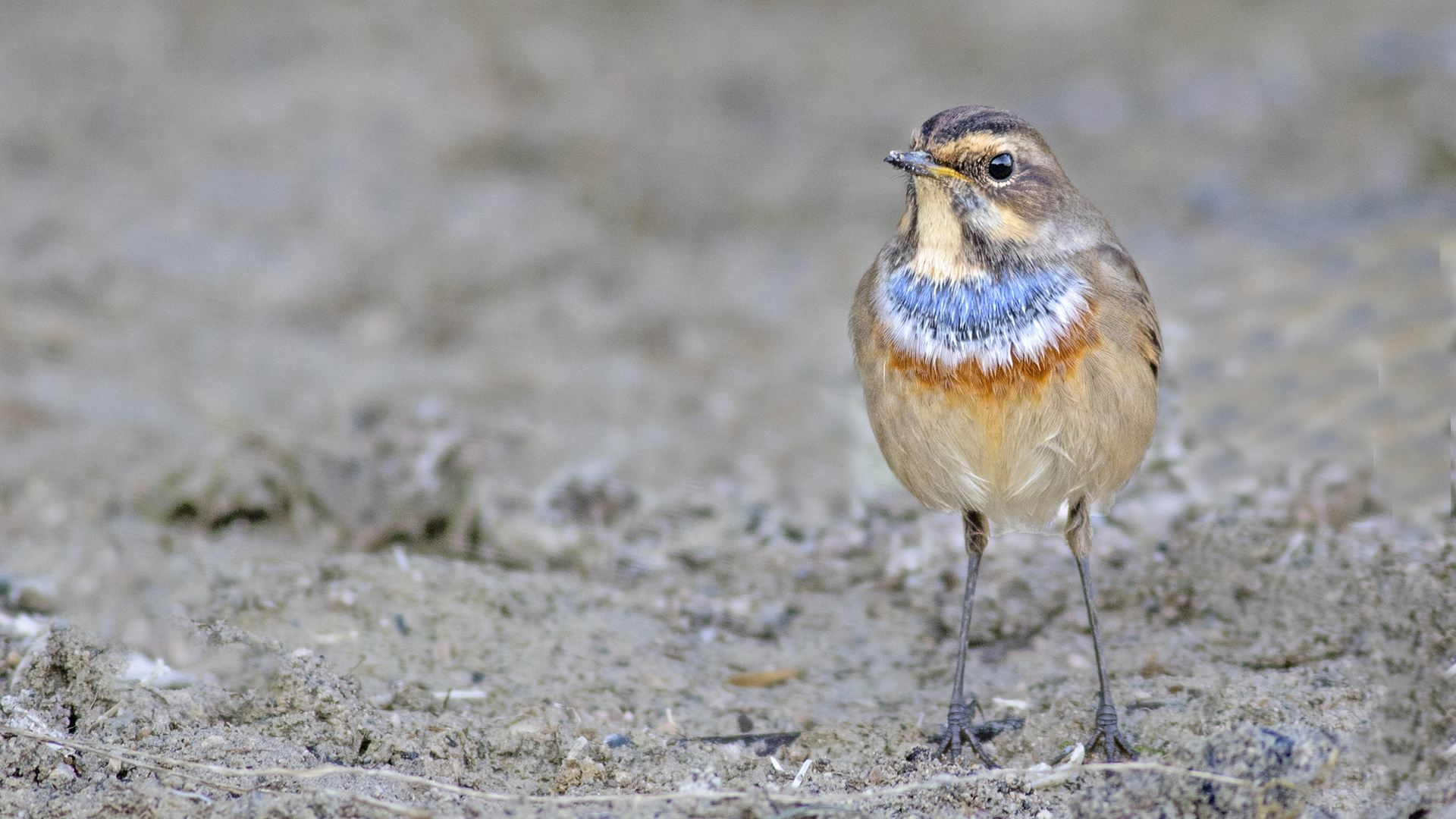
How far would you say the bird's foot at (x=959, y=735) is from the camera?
4062mm

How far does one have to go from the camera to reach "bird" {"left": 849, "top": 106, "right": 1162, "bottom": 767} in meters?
3.89

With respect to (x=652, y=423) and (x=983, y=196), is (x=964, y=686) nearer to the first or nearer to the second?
(x=983, y=196)

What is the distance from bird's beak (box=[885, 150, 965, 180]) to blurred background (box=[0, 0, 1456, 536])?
7.47 ft

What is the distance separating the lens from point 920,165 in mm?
3904

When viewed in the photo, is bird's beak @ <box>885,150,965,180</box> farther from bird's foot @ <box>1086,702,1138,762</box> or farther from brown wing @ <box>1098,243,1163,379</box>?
bird's foot @ <box>1086,702,1138,762</box>

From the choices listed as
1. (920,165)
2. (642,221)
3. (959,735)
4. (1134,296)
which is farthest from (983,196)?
(642,221)

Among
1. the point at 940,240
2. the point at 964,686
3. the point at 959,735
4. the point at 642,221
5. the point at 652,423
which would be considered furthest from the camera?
the point at 642,221

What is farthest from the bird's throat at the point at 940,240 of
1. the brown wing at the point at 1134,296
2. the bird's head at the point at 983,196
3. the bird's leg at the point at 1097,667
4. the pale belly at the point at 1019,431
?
the bird's leg at the point at 1097,667

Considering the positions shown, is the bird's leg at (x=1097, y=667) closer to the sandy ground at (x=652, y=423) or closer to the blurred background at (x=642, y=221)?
the sandy ground at (x=652, y=423)

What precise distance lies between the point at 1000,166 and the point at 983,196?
0.11 metres

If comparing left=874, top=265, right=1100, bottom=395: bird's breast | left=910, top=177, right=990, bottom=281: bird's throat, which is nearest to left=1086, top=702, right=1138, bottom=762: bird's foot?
left=874, top=265, right=1100, bottom=395: bird's breast

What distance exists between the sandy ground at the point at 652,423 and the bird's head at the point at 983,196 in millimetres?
1426

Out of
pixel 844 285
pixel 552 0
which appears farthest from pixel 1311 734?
pixel 552 0

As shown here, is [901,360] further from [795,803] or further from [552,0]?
[552,0]
